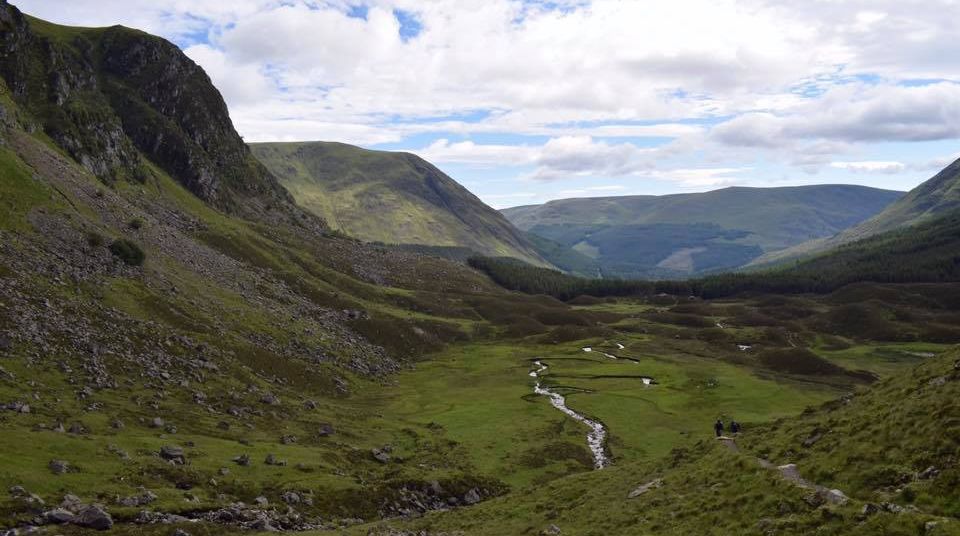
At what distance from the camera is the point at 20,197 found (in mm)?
96125

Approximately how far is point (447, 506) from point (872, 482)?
129 ft

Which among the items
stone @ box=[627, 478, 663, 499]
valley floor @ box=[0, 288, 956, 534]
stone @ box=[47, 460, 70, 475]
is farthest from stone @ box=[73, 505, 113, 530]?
stone @ box=[627, 478, 663, 499]

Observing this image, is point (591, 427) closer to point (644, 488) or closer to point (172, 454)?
point (644, 488)

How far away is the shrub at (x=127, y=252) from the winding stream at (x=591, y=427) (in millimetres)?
71439

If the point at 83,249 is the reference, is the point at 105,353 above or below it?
below

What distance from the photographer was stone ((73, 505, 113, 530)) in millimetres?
39188

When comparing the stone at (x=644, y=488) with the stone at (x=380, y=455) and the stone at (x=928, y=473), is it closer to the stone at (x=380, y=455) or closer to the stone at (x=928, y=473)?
the stone at (x=928, y=473)

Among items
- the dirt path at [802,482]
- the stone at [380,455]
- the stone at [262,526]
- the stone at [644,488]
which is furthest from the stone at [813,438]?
the stone at [380,455]

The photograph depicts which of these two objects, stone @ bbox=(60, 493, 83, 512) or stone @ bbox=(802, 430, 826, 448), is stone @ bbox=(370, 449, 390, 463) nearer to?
stone @ bbox=(60, 493, 83, 512)

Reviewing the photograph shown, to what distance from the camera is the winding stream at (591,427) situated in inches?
3174

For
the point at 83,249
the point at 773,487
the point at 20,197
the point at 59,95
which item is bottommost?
the point at 773,487

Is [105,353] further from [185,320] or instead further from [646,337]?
[646,337]

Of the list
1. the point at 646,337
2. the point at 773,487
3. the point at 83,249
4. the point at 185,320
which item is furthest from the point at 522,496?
the point at 646,337

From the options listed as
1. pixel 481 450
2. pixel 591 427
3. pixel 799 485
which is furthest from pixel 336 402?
pixel 799 485
